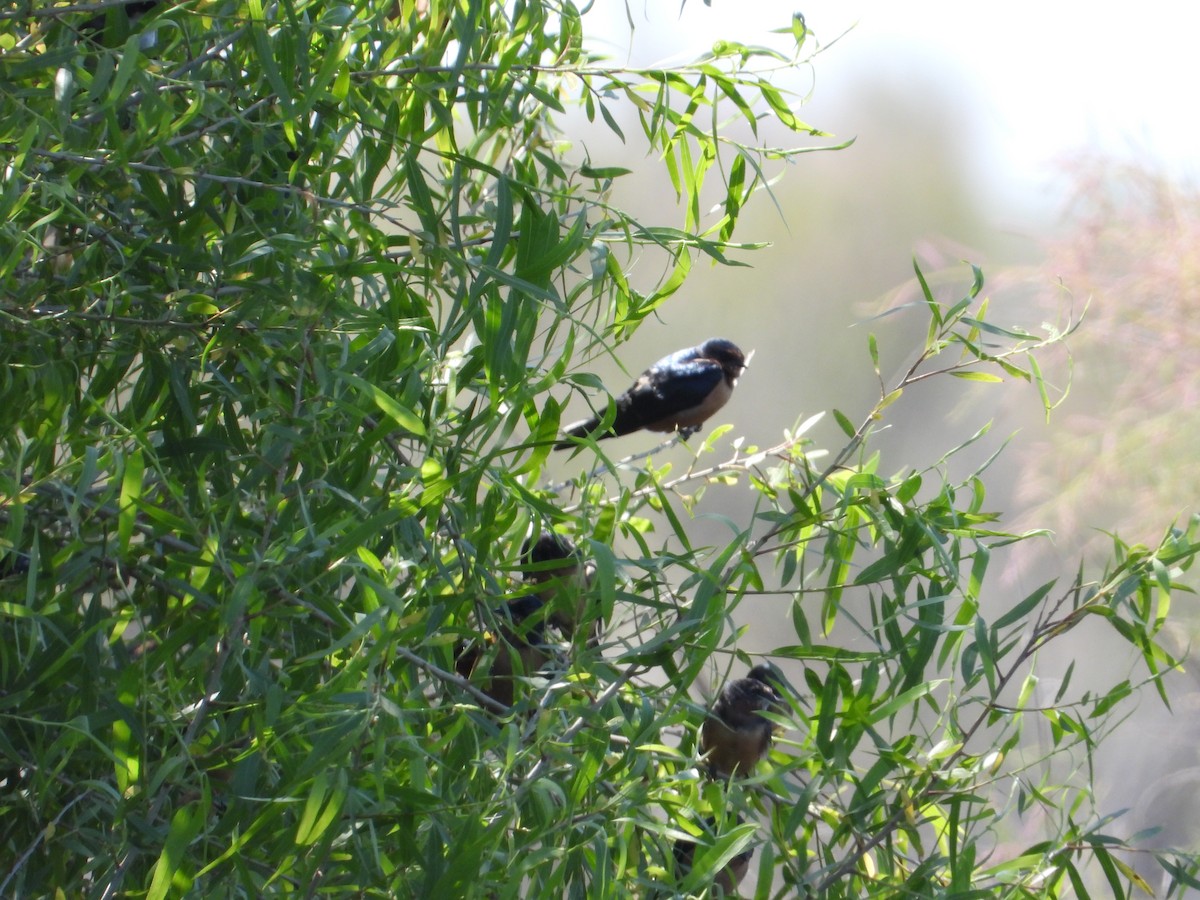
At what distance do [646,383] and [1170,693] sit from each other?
69.2 inches

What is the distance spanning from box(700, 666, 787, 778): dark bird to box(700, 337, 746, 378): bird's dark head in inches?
26.9

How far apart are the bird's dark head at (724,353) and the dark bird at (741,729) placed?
0.68 meters

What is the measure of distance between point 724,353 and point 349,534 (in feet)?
4.39

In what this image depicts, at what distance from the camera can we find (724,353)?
200 centimetres

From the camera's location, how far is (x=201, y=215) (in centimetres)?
90

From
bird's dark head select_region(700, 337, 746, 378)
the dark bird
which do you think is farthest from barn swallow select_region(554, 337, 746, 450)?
the dark bird

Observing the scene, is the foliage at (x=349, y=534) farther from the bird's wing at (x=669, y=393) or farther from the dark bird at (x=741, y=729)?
the bird's wing at (x=669, y=393)

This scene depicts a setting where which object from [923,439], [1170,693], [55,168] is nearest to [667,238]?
[55,168]

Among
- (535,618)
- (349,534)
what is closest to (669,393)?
(535,618)

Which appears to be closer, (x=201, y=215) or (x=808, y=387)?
(x=201, y=215)

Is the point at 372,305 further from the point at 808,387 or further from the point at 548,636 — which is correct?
the point at 808,387

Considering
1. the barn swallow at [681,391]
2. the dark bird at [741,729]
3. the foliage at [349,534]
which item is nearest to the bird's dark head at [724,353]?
the barn swallow at [681,391]

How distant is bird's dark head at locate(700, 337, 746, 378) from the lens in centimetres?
200

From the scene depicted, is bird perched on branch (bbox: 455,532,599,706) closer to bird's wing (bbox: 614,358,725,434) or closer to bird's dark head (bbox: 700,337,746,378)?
bird's wing (bbox: 614,358,725,434)
